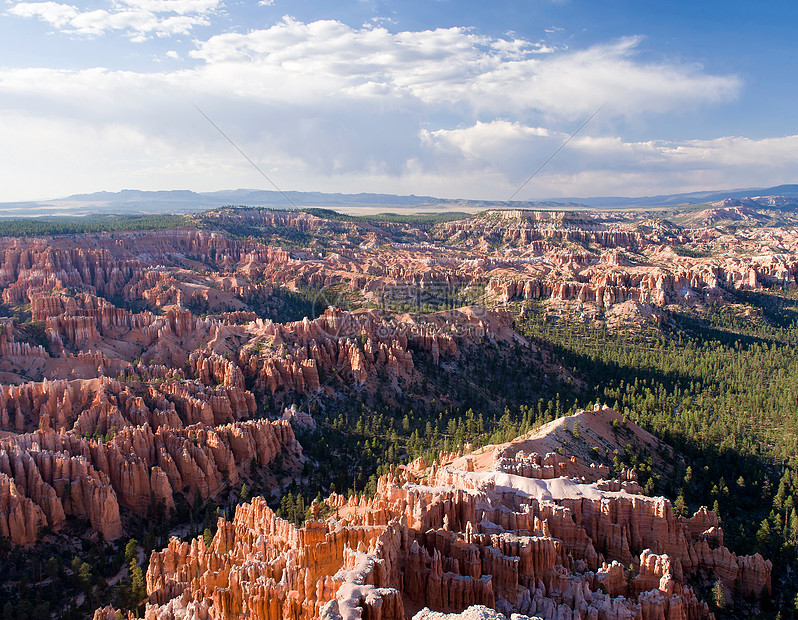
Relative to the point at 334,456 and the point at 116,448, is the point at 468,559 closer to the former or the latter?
the point at 116,448

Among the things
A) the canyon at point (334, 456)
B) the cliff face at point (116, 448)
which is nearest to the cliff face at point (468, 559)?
the canyon at point (334, 456)

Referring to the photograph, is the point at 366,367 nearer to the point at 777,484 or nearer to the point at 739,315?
the point at 777,484

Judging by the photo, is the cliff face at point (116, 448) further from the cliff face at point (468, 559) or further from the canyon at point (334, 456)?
the cliff face at point (468, 559)

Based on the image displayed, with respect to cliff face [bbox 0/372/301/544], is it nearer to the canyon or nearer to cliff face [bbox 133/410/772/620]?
the canyon

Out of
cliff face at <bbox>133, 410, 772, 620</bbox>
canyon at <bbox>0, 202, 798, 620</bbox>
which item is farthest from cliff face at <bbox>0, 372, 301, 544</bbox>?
cliff face at <bbox>133, 410, 772, 620</bbox>

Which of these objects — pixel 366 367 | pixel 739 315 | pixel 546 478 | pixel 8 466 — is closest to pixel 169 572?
pixel 8 466

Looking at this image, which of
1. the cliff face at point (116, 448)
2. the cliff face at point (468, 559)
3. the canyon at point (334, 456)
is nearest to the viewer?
the cliff face at point (468, 559)
